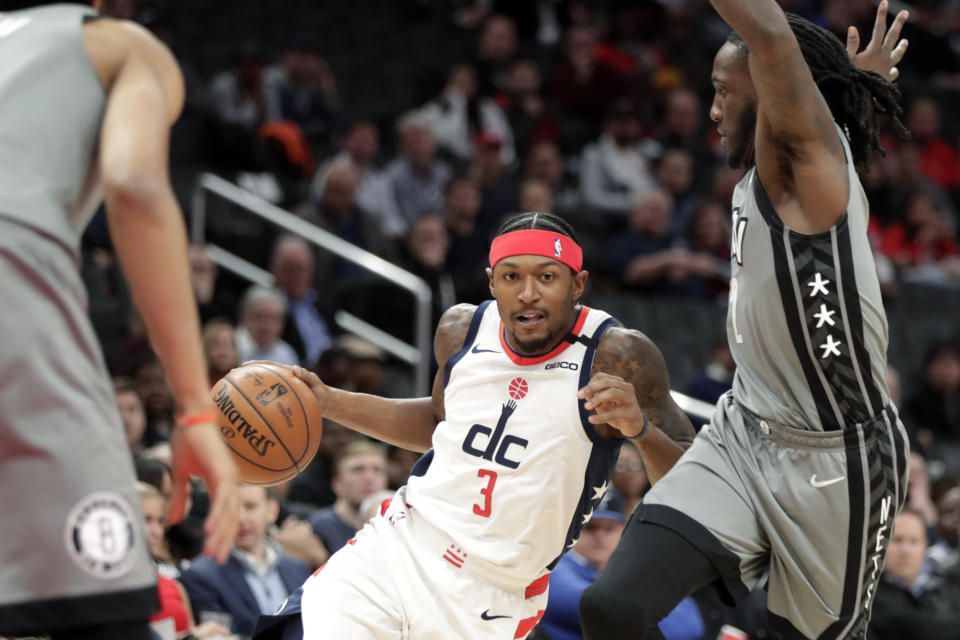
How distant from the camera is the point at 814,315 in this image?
13.0 feet

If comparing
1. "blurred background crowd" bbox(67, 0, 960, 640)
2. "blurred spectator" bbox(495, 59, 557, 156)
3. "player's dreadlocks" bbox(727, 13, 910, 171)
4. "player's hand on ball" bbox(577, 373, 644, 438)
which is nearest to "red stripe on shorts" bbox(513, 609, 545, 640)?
"player's hand on ball" bbox(577, 373, 644, 438)

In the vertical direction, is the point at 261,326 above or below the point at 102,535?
below

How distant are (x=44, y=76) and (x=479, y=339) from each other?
243 cm

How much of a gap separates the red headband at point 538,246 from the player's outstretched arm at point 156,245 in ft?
7.01

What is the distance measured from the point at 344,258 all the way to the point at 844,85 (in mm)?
6679

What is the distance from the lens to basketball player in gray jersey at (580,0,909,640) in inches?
152

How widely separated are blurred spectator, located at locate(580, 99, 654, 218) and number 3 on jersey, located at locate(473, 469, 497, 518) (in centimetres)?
866

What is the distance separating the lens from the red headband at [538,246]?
4.62 m

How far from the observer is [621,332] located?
4.63 meters

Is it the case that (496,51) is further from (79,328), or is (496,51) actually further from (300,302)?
(79,328)

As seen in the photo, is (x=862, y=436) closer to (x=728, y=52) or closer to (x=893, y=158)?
(x=728, y=52)

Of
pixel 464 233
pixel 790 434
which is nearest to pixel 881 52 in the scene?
pixel 790 434

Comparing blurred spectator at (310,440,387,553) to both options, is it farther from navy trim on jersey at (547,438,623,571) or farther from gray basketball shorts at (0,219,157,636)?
gray basketball shorts at (0,219,157,636)

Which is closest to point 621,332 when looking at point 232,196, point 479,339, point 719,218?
point 479,339
